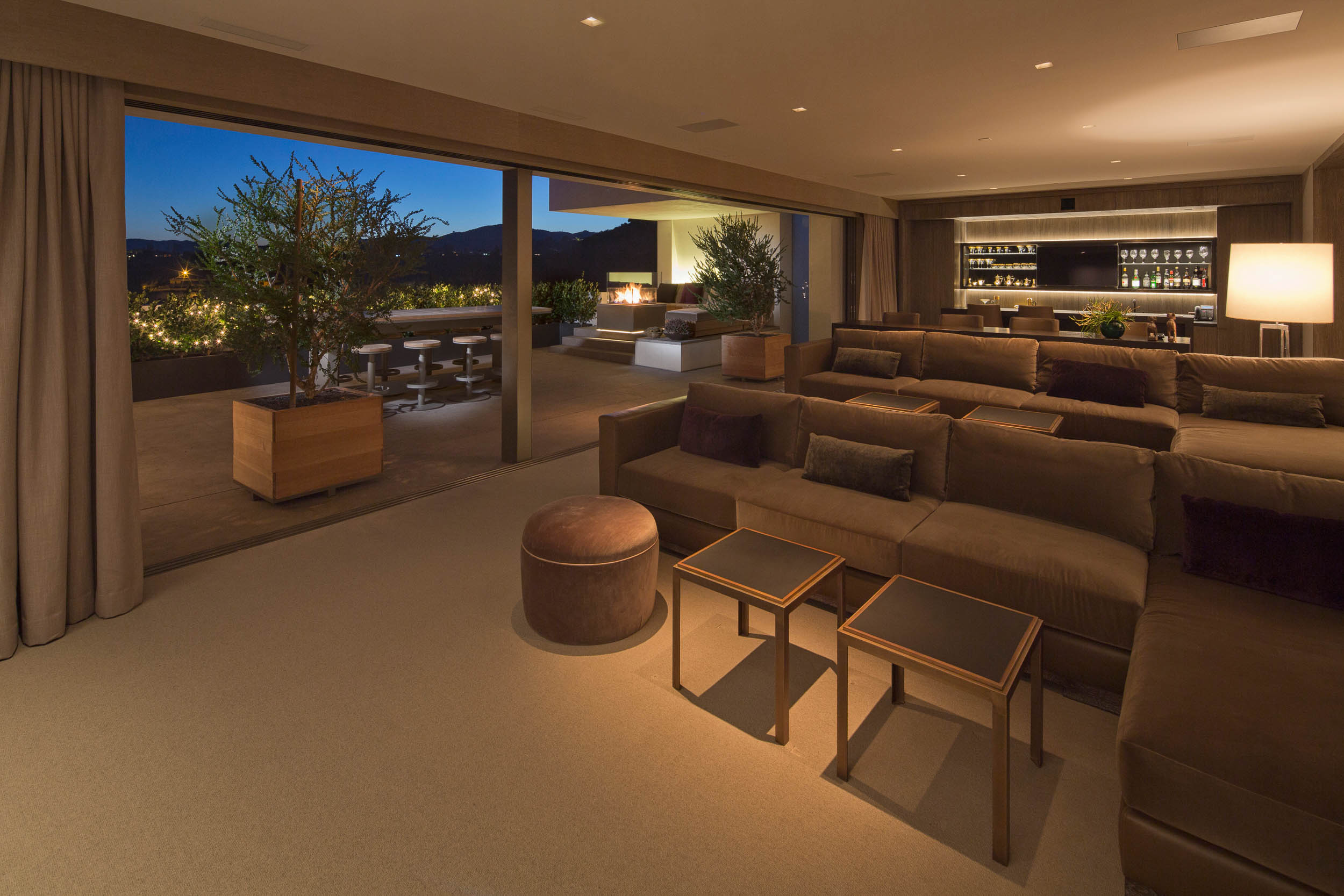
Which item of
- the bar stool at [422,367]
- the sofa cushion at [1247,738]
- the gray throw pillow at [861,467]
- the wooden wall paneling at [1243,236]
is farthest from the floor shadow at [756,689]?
the wooden wall paneling at [1243,236]

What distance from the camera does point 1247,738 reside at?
5.27 feet

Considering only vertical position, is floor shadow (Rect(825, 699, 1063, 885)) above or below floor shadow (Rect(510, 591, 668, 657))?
below

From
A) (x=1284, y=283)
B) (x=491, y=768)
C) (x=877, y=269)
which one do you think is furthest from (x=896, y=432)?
(x=877, y=269)

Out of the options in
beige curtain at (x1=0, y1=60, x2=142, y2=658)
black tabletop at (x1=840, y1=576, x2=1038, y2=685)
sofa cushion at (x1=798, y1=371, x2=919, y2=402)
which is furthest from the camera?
sofa cushion at (x1=798, y1=371, x2=919, y2=402)

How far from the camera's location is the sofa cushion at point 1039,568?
93.4 inches

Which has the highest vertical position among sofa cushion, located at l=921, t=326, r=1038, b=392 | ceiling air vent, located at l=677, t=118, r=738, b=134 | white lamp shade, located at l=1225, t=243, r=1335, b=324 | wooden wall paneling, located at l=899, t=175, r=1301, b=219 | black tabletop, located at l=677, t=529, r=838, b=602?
wooden wall paneling, located at l=899, t=175, r=1301, b=219

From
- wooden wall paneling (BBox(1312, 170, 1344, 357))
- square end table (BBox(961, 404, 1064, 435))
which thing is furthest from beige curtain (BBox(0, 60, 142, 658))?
wooden wall paneling (BBox(1312, 170, 1344, 357))

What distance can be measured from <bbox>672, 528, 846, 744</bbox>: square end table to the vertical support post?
3.21 m

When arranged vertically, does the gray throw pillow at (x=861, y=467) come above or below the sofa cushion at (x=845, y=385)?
below

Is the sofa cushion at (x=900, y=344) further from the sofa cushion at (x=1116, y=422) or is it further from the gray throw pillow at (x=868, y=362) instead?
the sofa cushion at (x=1116, y=422)

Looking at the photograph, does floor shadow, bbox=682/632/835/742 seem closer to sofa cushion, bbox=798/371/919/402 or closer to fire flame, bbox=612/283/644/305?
sofa cushion, bbox=798/371/919/402

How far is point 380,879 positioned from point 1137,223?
1233cm

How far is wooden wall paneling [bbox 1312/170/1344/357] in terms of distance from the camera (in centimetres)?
706

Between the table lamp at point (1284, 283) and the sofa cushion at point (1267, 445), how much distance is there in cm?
69
